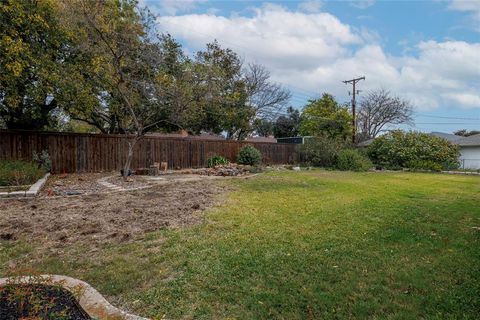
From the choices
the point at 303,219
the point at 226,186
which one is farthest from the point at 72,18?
the point at 303,219

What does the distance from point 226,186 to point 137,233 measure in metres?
5.22

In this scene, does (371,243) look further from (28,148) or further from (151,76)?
(28,148)

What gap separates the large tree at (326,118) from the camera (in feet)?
95.5

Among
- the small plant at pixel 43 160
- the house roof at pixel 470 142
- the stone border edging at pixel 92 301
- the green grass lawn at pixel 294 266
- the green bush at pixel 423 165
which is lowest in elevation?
the green grass lawn at pixel 294 266

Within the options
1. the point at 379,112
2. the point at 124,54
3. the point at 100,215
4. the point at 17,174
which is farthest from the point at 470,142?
the point at 17,174

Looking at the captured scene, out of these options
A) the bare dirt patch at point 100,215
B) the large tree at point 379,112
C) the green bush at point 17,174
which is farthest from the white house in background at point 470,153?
the green bush at point 17,174

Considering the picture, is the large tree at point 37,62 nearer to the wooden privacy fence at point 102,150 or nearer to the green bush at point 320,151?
the wooden privacy fence at point 102,150

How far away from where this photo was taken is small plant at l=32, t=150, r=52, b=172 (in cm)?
1192

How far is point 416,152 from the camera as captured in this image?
20172 mm

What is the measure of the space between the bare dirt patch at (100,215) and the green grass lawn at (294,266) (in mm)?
413

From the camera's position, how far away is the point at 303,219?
18.5 ft

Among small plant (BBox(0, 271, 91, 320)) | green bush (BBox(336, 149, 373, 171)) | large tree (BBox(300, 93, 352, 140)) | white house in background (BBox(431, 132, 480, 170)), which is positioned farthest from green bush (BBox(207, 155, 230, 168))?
white house in background (BBox(431, 132, 480, 170))

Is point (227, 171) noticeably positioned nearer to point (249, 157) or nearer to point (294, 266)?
point (249, 157)

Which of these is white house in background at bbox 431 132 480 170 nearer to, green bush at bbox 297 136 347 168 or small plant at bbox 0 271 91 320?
green bush at bbox 297 136 347 168
